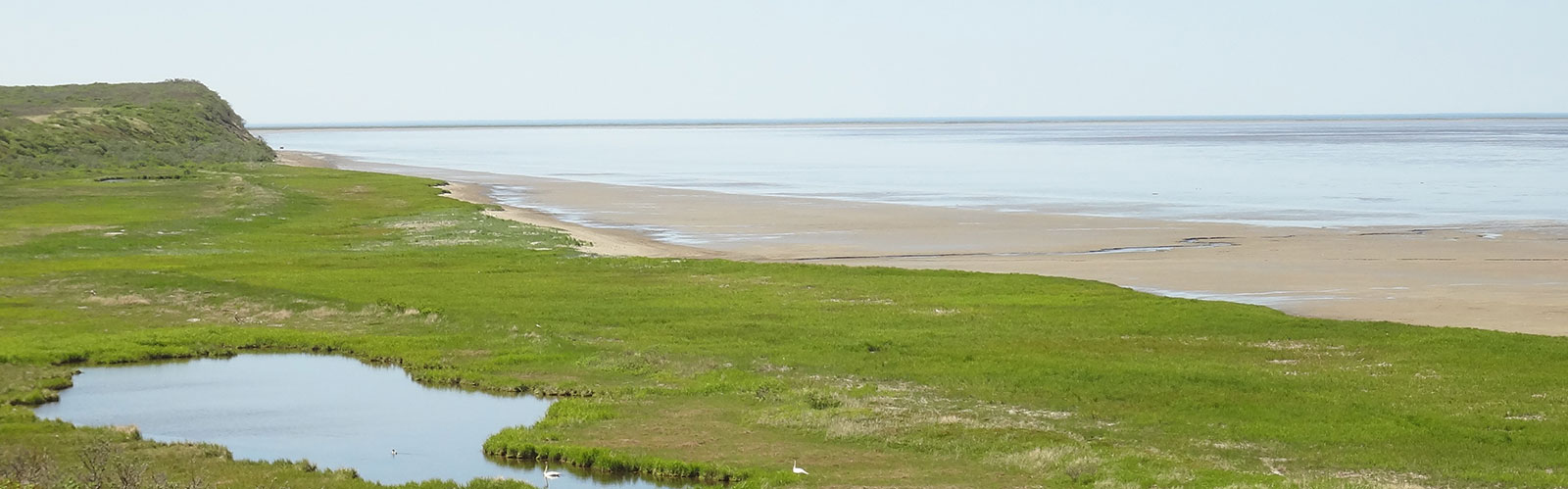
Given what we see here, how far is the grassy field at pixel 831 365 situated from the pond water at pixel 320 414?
651 millimetres

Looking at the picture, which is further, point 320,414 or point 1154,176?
point 1154,176

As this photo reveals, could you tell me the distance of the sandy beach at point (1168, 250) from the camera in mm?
40688

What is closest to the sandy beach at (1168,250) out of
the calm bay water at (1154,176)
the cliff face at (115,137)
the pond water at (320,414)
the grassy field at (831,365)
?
the grassy field at (831,365)

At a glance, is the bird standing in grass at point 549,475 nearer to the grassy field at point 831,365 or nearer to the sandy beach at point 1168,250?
the grassy field at point 831,365

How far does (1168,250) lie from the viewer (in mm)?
56094

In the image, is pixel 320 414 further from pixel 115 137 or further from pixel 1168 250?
pixel 115 137

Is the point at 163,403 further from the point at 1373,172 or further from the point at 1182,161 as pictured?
the point at 1182,161

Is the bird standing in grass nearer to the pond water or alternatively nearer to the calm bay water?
the pond water

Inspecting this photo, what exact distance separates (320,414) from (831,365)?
934cm

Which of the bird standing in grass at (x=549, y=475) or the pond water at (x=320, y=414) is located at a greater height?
the bird standing in grass at (x=549, y=475)

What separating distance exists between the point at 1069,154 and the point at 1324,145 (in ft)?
146

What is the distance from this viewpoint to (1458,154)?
146500mm

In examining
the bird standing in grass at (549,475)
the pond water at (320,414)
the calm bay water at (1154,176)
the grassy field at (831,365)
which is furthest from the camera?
the calm bay water at (1154,176)

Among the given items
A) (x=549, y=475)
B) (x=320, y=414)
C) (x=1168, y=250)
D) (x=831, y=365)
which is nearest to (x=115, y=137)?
(x=1168, y=250)
